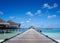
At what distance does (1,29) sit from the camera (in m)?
30.0

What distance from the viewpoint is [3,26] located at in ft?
105

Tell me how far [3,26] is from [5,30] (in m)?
1.10

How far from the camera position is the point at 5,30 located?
104 feet

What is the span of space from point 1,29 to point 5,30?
1.78 m

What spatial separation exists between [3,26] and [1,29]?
200cm
